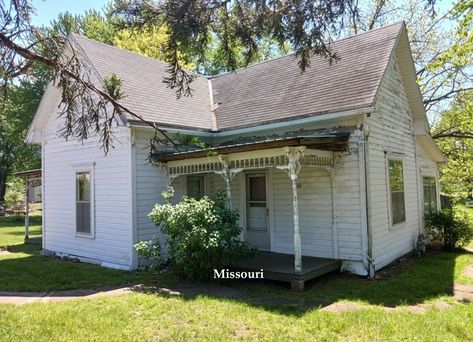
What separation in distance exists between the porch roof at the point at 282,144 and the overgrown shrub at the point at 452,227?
5.56m

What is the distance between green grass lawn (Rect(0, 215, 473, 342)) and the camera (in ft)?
16.3

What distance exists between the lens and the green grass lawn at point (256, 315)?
498 cm

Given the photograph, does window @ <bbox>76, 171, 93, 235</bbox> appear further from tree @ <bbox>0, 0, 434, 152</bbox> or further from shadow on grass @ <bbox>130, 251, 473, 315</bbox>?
tree @ <bbox>0, 0, 434, 152</bbox>

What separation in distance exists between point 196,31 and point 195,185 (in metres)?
6.11

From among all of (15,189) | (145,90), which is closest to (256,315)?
(145,90)

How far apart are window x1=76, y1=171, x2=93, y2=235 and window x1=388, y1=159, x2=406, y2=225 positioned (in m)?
8.22

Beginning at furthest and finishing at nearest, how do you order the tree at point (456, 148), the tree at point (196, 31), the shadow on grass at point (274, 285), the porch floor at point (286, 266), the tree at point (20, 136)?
the tree at point (20, 136) → the tree at point (456, 148) → the porch floor at point (286, 266) → the shadow on grass at point (274, 285) → the tree at point (196, 31)

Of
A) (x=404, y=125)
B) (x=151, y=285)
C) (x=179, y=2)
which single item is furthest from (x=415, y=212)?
(x=179, y=2)

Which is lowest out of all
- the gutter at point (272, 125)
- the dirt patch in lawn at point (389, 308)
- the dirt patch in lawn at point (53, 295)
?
the dirt patch in lawn at point (389, 308)

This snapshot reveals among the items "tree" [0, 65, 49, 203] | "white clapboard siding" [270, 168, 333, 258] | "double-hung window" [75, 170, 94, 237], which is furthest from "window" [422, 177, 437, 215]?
"tree" [0, 65, 49, 203]

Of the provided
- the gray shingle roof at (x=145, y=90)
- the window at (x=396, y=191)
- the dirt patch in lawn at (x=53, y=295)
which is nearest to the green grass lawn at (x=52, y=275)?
the dirt patch in lawn at (x=53, y=295)

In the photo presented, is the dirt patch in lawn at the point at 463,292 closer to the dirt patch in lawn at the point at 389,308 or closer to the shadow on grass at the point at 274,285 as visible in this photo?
the shadow on grass at the point at 274,285

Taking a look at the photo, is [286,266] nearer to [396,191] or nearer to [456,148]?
[396,191]

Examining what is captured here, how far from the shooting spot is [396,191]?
33.4 ft
